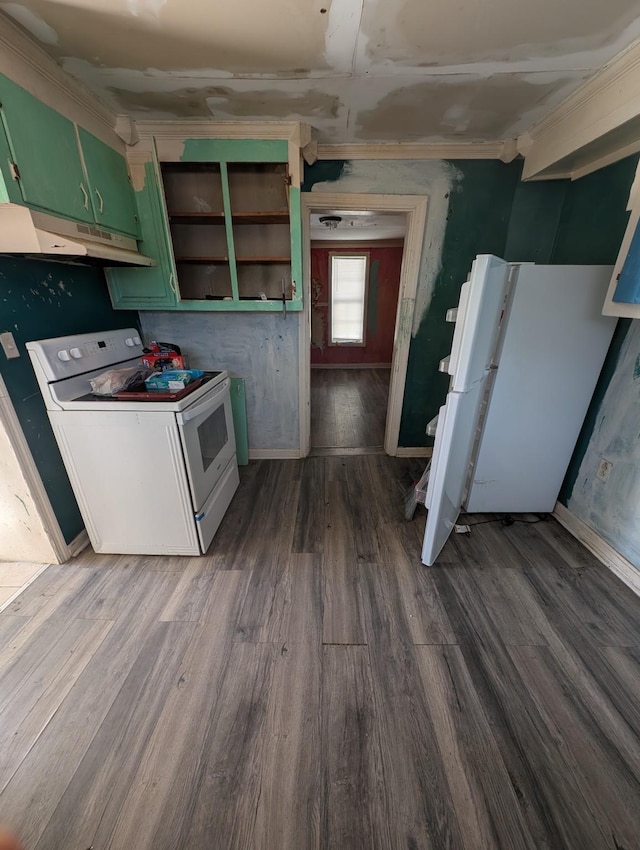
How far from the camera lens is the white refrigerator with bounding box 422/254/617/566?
1412 millimetres

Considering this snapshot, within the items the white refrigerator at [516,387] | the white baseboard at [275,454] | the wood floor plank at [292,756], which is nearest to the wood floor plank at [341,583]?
the wood floor plank at [292,756]

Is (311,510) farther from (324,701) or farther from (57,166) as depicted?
(57,166)

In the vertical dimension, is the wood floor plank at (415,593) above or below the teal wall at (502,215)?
below

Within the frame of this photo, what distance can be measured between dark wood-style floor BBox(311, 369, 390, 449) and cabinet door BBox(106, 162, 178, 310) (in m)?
1.82

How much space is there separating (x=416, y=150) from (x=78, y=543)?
331cm

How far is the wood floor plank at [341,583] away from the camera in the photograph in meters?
1.41

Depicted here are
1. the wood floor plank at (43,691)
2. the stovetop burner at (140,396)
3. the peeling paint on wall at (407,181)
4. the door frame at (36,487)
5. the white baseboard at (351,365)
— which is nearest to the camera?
the wood floor plank at (43,691)

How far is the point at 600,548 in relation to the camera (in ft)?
5.89

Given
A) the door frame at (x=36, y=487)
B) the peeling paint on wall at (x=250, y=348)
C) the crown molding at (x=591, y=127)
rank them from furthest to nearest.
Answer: the peeling paint on wall at (x=250, y=348) < the door frame at (x=36, y=487) < the crown molding at (x=591, y=127)

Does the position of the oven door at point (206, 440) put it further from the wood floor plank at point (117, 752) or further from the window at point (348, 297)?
the window at point (348, 297)

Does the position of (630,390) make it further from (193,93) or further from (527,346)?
(193,93)

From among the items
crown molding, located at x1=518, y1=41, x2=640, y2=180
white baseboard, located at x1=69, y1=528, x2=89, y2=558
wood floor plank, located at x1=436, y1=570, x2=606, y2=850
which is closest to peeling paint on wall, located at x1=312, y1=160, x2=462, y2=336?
crown molding, located at x1=518, y1=41, x2=640, y2=180

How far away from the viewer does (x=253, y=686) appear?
1.21m

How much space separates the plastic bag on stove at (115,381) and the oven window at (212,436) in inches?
17.6
